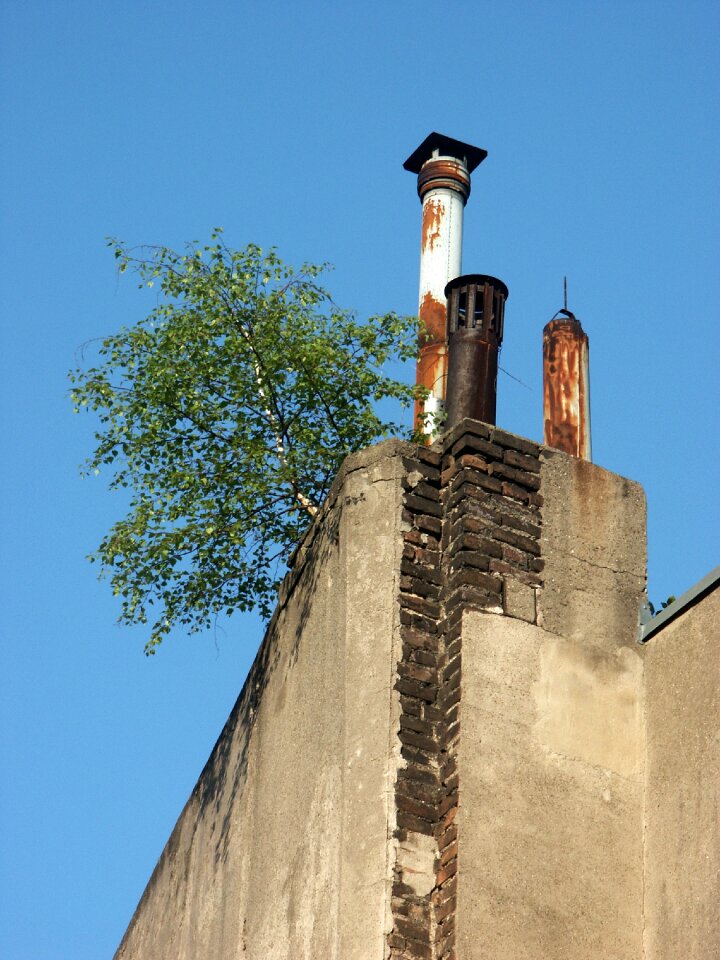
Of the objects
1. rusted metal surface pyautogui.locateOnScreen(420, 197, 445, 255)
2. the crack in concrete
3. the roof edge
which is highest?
rusted metal surface pyautogui.locateOnScreen(420, 197, 445, 255)

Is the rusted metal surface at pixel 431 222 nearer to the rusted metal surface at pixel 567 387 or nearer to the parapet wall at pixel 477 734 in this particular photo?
the rusted metal surface at pixel 567 387

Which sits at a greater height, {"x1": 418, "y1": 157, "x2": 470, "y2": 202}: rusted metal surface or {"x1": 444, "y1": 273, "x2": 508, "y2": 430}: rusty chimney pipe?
{"x1": 418, "y1": 157, "x2": 470, "y2": 202}: rusted metal surface

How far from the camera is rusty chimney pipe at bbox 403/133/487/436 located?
15.6 meters

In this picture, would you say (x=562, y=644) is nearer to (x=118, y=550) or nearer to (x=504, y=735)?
(x=504, y=735)

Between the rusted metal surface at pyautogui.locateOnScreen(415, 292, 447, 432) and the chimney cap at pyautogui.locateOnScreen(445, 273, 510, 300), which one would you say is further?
the rusted metal surface at pyautogui.locateOnScreen(415, 292, 447, 432)

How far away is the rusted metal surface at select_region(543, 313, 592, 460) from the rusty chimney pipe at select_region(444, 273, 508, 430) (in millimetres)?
Result: 427

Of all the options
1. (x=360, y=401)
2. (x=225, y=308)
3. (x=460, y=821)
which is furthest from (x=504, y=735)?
(x=225, y=308)

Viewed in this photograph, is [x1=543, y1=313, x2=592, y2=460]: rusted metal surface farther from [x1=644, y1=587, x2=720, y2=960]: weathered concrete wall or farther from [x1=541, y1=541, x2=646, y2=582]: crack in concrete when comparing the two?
[x1=644, y1=587, x2=720, y2=960]: weathered concrete wall

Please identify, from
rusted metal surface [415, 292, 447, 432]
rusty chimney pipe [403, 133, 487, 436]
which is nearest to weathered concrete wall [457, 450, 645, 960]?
rusted metal surface [415, 292, 447, 432]

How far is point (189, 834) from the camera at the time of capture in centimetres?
1137

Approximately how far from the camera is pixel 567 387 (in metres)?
10.3

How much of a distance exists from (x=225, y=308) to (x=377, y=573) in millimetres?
2994

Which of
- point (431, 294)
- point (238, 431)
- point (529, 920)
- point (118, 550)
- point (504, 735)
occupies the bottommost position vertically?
point (529, 920)

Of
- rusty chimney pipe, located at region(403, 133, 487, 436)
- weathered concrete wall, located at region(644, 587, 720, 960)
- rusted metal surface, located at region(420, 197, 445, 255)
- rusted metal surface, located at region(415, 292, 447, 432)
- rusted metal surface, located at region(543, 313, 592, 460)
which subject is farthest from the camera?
rusted metal surface, located at region(420, 197, 445, 255)
